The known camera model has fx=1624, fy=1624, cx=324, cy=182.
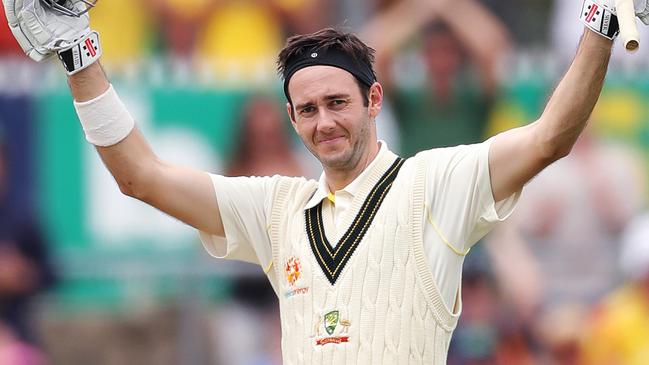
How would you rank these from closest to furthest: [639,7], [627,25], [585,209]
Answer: [627,25]
[639,7]
[585,209]

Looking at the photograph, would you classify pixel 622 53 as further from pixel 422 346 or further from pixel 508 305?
pixel 422 346

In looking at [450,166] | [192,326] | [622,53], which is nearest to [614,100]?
[622,53]

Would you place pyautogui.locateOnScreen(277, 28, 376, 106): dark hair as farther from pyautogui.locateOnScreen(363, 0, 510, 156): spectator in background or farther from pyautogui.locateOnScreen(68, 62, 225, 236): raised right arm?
pyautogui.locateOnScreen(363, 0, 510, 156): spectator in background

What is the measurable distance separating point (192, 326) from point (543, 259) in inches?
89.7

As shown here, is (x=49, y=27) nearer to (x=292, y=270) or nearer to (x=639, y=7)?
(x=292, y=270)

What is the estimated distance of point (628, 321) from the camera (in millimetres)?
9883

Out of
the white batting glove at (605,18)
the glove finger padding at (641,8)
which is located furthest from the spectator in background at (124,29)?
the glove finger padding at (641,8)

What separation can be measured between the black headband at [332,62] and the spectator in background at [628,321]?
4409 mm

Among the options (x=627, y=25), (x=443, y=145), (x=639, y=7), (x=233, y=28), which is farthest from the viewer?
(x=233, y=28)

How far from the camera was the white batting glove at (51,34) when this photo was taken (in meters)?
5.75

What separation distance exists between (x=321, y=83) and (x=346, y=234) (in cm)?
54

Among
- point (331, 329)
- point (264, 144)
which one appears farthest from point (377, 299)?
point (264, 144)

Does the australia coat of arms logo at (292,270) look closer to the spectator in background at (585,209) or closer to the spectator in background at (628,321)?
the spectator in background at (628,321)

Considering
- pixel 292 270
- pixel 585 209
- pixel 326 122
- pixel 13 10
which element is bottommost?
pixel 292 270
